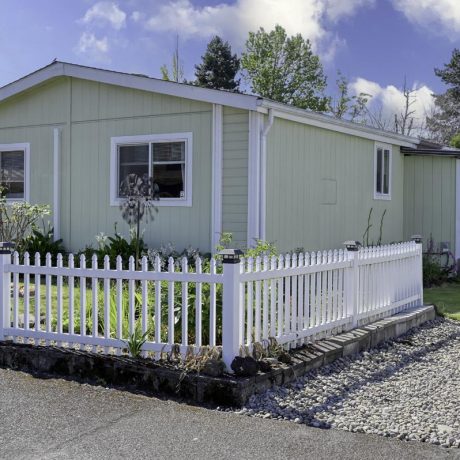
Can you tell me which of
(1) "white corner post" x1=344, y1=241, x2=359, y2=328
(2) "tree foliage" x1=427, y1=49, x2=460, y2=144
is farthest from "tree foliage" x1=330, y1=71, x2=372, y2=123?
(1) "white corner post" x1=344, y1=241, x2=359, y2=328

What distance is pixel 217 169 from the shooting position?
10836mm

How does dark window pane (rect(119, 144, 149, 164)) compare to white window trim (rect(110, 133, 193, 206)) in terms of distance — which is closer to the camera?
white window trim (rect(110, 133, 193, 206))

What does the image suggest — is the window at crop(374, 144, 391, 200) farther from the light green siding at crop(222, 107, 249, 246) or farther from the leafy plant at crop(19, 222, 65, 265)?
the leafy plant at crop(19, 222, 65, 265)

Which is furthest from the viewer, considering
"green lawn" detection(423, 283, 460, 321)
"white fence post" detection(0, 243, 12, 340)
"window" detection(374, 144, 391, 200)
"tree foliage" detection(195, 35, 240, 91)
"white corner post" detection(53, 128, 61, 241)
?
"tree foliage" detection(195, 35, 240, 91)

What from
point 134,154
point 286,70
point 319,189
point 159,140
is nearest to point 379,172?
point 319,189

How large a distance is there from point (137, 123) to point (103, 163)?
105 cm

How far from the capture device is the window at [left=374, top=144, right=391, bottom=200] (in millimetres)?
14531

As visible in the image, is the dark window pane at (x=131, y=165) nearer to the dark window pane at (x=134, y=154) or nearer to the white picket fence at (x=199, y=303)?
the dark window pane at (x=134, y=154)

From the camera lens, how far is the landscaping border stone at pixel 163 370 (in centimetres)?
501

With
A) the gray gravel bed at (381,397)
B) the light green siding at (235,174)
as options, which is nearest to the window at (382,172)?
the light green siding at (235,174)

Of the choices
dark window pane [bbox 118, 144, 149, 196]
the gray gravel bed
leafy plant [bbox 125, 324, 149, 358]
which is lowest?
the gray gravel bed

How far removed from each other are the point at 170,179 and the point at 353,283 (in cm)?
524

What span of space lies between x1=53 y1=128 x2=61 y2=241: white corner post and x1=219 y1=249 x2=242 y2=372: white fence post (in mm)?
8045

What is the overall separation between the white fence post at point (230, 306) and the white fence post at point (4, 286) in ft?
7.77
